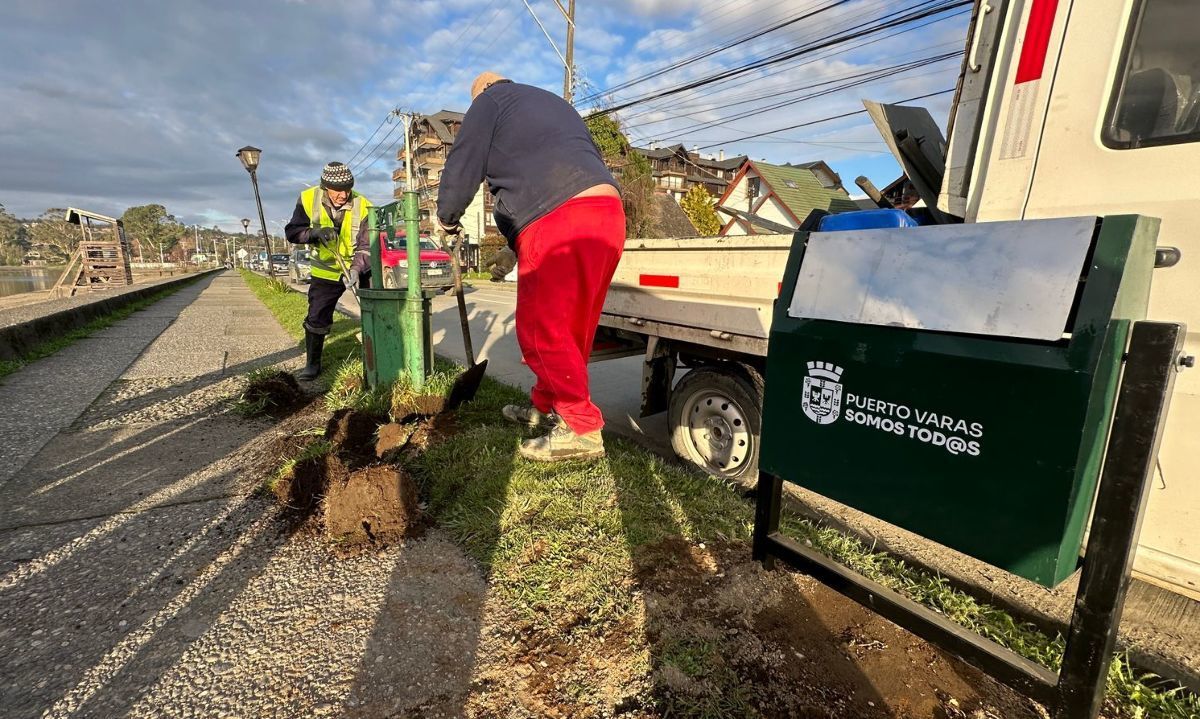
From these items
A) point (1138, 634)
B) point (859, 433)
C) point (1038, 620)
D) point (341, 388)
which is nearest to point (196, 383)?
point (341, 388)

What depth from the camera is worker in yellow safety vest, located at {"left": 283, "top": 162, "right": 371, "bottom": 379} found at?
4.98 m

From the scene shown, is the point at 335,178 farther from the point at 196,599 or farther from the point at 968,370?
the point at 968,370

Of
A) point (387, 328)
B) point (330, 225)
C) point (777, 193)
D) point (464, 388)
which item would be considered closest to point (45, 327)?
point (330, 225)

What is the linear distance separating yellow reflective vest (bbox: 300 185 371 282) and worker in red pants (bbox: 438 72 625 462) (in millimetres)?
2389

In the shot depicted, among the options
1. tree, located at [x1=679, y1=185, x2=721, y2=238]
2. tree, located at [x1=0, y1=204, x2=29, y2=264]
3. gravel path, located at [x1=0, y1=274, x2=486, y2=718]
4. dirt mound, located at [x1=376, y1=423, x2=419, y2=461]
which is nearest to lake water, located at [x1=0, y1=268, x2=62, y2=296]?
gravel path, located at [x1=0, y1=274, x2=486, y2=718]

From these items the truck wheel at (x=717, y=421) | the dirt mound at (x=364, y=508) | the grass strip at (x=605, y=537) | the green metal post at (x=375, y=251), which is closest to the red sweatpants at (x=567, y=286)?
the grass strip at (x=605, y=537)

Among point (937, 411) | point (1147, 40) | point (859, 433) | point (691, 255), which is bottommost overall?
point (859, 433)

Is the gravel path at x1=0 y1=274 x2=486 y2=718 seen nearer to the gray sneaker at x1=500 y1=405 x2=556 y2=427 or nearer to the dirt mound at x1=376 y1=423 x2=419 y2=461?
the dirt mound at x1=376 y1=423 x2=419 y2=461

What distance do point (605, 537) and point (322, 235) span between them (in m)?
4.00

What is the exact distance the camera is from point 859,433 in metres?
1.70

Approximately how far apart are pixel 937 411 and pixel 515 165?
2.25m

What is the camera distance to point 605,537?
7.83 feet

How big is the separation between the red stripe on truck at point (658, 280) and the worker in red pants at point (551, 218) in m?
0.86

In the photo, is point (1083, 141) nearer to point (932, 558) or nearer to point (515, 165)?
point (932, 558)
